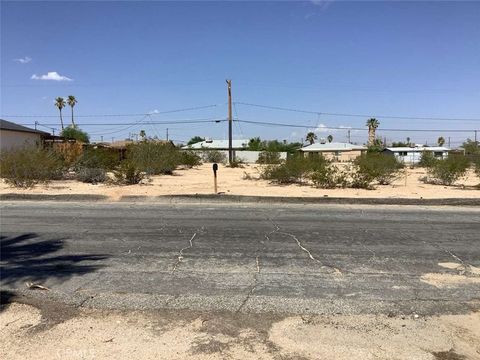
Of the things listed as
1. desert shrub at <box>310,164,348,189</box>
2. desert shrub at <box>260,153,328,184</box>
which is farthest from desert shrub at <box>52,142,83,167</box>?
desert shrub at <box>310,164,348,189</box>

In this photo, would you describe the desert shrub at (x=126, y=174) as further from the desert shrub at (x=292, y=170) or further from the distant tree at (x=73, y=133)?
the distant tree at (x=73, y=133)

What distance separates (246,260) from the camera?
724cm

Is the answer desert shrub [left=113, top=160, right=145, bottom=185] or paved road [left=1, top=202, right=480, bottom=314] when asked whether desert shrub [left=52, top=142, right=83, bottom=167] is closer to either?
desert shrub [left=113, top=160, right=145, bottom=185]

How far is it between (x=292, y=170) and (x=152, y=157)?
11.7 meters

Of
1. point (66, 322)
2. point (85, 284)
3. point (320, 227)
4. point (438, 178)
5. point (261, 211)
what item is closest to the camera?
point (66, 322)

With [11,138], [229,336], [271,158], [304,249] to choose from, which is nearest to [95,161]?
[271,158]

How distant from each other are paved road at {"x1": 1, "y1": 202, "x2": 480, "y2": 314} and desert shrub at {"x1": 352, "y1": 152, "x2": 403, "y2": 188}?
8435 mm

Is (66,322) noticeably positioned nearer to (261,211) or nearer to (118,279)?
(118,279)

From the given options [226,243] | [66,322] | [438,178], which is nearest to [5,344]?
[66,322]

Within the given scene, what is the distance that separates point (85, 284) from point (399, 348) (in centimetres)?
372

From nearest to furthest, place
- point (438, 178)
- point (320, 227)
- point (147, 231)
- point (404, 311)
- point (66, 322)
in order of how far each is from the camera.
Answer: point (66, 322)
point (404, 311)
point (147, 231)
point (320, 227)
point (438, 178)

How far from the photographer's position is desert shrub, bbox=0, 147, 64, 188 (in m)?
20.0

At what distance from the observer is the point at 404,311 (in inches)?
201

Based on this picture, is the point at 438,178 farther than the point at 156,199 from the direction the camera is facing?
Yes
